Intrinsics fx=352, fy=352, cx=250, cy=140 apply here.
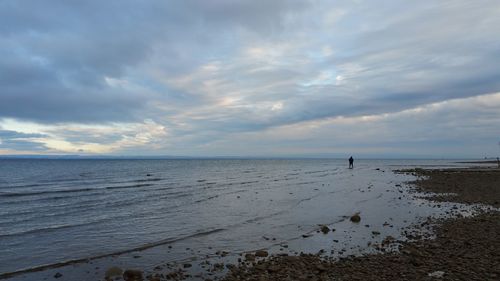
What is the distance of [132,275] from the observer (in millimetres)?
9375

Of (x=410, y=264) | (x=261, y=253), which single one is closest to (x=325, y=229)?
(x=261, y=253)

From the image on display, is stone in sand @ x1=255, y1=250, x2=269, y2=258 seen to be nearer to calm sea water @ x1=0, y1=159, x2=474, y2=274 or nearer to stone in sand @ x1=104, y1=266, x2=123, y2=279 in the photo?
calm sea water @ x1=0, y1=159, x2=474, y2=274

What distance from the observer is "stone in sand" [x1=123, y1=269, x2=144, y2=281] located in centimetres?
927

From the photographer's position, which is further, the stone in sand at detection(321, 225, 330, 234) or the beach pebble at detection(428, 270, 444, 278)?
the stone in sand at detection(321, 225, 330, 234)

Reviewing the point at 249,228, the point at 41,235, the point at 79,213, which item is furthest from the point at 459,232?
the point at 79,213

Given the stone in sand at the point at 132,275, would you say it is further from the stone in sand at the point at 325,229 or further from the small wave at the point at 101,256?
the stone in sand at the point at 325,229

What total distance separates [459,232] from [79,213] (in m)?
18.8

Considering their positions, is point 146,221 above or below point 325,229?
below

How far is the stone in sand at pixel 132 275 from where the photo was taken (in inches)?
365

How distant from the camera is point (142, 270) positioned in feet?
33.1

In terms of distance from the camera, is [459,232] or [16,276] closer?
[16,276]

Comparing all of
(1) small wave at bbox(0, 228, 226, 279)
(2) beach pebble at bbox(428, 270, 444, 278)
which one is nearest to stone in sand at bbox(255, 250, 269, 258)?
(1) small wave at bbox(0, 228, 226, 279)

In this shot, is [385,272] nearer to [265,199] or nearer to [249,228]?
[249,228]

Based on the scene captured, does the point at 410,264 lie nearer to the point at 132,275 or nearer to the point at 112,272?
the point at 132,275
